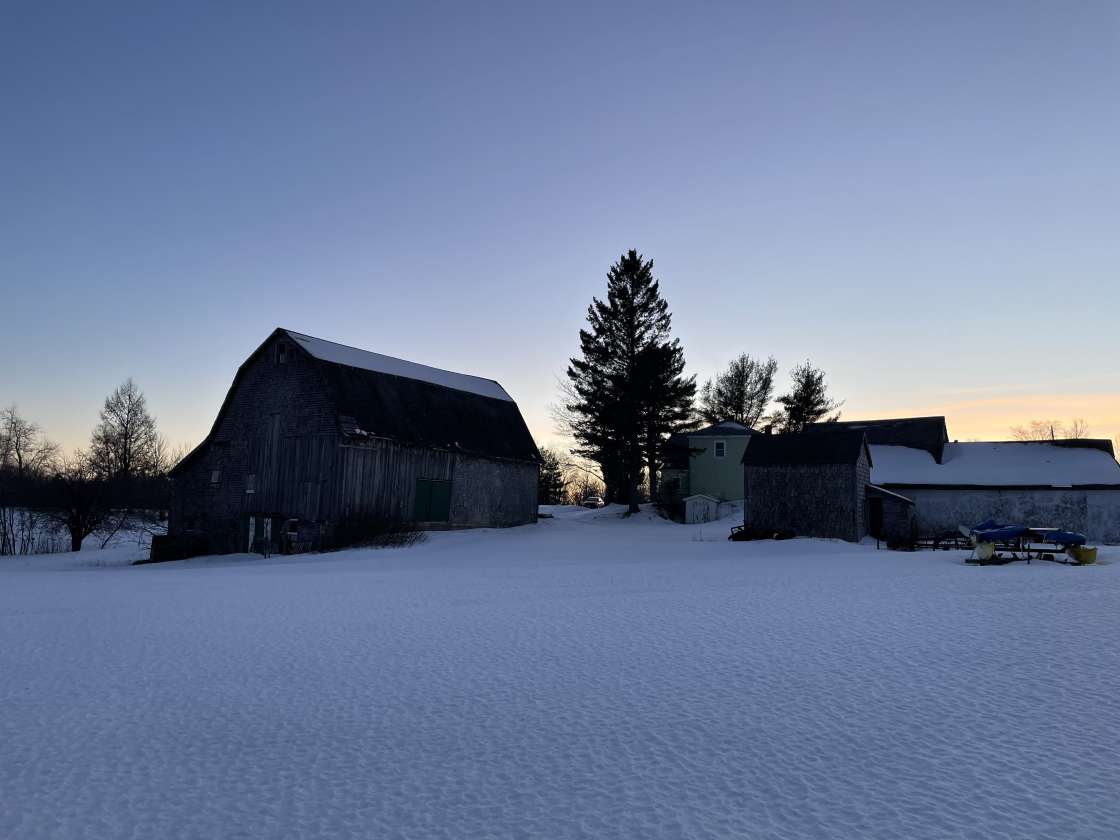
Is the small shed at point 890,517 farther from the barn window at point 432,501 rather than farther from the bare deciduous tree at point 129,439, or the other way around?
the bare deciduous tree at point 129,439

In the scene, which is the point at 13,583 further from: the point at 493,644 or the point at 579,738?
the point at 579,738

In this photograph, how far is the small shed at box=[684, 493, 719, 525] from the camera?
4778 cm

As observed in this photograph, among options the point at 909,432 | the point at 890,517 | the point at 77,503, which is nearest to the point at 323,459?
the point at 77,503

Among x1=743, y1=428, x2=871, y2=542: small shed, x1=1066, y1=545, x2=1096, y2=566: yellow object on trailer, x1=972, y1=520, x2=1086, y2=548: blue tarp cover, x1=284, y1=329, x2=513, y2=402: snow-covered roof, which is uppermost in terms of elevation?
x1=284, y1=329, x2=513, y2=402: snow-covered roof

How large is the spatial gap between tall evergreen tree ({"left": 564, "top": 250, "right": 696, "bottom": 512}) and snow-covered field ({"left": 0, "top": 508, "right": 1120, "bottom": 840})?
118ft

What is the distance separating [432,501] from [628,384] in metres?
20.8

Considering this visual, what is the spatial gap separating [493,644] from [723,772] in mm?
4866

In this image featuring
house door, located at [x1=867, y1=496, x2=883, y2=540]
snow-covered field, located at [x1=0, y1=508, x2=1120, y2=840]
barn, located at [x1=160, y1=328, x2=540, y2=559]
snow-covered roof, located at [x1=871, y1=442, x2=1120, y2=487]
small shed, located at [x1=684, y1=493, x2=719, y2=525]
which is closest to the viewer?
snow-covered field, located at [x1=0, y1=508, x2=1120, y2=840]

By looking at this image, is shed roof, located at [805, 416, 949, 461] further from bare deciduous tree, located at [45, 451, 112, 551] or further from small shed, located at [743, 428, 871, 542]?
bare deciduous tree, located at [45, 451, 112, 551]

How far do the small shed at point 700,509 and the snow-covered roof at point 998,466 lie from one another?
11.3 m

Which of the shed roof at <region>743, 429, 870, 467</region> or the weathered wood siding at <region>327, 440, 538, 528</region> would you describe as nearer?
the weathered wood siding at <region>327, 440, 538, 528</region>

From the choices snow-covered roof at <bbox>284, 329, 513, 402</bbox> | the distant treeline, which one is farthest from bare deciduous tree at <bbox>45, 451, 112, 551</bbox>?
snow-covered roof at <bbox>284, 329, 513, 402</bbox>

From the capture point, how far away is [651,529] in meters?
41.8

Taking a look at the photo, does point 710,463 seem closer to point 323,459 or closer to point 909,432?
point 909,432
